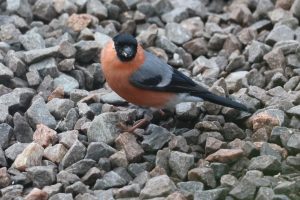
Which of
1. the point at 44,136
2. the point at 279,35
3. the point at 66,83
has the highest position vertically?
the point at 279,35

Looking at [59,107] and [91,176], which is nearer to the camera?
[91,176]

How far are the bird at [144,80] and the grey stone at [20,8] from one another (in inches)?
52.5

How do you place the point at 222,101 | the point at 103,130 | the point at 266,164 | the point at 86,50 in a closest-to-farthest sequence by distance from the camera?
the point at 266,164 < the point at 103,130 < the point at 222,101 < the point at 86,50

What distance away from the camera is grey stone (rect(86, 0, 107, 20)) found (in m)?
6.97

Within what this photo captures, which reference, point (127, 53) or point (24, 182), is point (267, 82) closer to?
point (127, 53)

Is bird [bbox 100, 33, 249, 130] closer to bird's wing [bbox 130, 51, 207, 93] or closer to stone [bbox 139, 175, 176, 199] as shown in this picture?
bird's wing [bbox 130, 51, 207, 93]

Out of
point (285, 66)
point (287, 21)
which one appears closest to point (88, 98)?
point (285, 66)

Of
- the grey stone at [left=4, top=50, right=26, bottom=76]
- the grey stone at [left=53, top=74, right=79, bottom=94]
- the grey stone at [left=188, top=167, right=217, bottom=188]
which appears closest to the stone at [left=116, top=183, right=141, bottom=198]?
the grey stone at [left=188, top=167, right=217, bottom=188]

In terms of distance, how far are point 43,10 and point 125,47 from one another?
1.54 m

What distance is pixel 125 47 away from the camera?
5625 millimetres

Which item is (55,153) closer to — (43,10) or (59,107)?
(59,107)

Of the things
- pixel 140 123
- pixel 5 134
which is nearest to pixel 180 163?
pixel 140 123

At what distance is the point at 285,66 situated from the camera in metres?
6.34

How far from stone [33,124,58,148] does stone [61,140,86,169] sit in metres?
0.25
